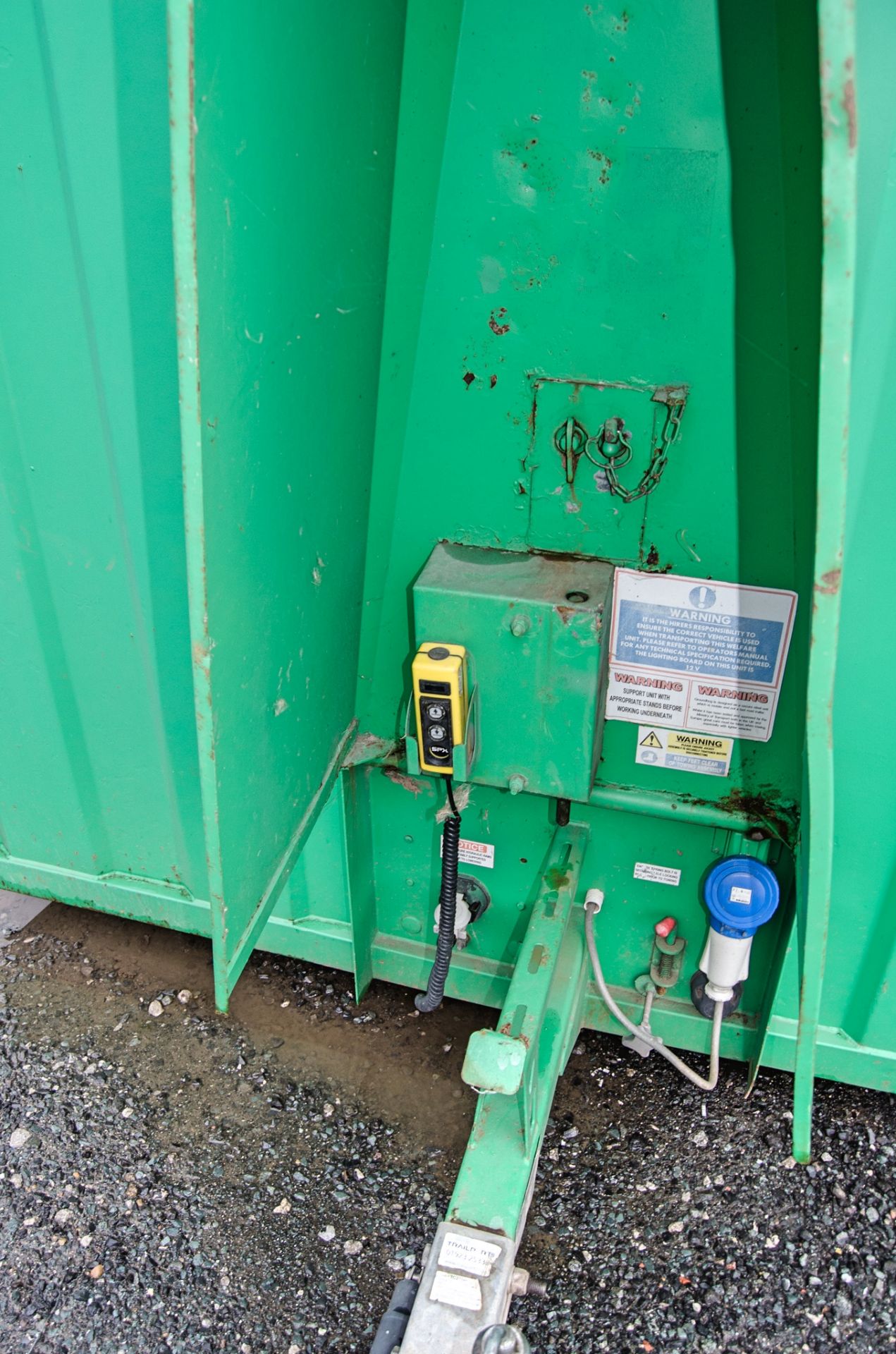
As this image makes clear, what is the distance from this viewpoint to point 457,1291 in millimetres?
1205

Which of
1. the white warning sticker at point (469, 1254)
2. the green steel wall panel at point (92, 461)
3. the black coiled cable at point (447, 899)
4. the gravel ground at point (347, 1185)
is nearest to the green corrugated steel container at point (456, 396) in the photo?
the green steel wall panel at point (92, 461)

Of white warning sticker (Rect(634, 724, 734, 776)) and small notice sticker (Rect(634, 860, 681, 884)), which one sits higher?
white warning sticker (Rect(634, 724, 734, 776))

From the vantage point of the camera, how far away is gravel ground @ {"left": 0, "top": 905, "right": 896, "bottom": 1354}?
181 centimetres

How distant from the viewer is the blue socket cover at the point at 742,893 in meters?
1.81

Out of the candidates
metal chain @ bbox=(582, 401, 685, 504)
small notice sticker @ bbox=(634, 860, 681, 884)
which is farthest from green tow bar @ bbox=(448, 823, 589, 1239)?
metal chain @ bbox=(582, 401, 685, 504)

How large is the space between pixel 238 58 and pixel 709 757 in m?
1.27

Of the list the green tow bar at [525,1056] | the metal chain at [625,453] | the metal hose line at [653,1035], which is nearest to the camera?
the green tow bar at [525,1056]

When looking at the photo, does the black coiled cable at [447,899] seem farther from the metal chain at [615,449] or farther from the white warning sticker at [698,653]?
the metal chain at [615,449]

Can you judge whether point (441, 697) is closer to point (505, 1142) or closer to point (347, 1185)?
point (505, 1142)

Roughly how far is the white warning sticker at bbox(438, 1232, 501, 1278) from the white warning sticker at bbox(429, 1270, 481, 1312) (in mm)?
14

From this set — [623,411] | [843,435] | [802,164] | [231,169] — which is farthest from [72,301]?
[843,435]

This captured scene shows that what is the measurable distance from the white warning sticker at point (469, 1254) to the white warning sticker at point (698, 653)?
2.86 ft

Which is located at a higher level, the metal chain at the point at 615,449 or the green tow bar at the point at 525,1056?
the metal chain at the point at 615,449

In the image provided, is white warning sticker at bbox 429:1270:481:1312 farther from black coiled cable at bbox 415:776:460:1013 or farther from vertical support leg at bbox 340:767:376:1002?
vertical support leg at bbox 340:767:376:1002
